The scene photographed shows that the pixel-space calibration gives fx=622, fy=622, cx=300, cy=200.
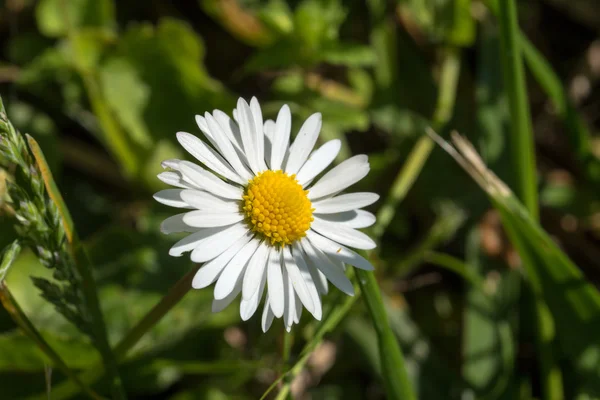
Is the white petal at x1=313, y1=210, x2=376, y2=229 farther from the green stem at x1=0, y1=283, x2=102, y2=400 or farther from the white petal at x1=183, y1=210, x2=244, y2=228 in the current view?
the green stem at x1=0, y1=283, x2=102, y2=400

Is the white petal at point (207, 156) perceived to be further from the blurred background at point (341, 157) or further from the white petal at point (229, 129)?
the blurred background at point (341, 157)

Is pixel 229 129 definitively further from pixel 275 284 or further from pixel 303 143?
pixel 275 284

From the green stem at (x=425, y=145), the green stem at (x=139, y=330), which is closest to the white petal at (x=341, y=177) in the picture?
the green stem at (x=139, y=330)

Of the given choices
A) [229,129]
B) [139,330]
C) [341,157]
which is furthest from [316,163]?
[341,157]

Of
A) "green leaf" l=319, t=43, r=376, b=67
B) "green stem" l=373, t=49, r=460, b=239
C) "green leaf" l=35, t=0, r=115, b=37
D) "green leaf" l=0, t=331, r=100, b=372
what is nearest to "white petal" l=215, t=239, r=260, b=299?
"green leaf" l=0, t=331, r=100, b=372

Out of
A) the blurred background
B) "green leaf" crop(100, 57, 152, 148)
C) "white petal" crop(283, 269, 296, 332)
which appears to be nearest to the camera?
"white petal" crop(283, 269, 296, 332)

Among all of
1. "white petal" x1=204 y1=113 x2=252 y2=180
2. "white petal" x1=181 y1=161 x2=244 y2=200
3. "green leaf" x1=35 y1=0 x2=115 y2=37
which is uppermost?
"green leaf" x1=35 y1=0 x2=115 y2=37
